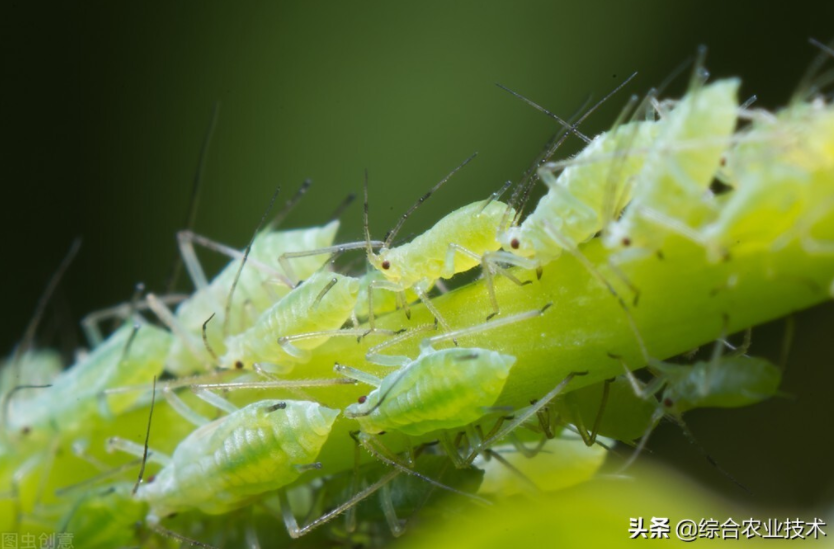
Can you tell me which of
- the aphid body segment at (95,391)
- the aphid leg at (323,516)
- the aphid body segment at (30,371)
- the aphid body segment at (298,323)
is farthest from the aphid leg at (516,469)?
the aphid body segment at (30,371)

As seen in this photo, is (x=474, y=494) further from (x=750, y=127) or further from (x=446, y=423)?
(x=750, y=127)

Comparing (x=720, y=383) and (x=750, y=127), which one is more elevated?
(x=750, y=127)

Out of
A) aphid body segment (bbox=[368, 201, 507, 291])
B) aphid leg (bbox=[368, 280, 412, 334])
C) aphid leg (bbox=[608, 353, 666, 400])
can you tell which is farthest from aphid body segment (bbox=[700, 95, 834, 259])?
aphid leg (bbox=[368, 280, 412, 334])

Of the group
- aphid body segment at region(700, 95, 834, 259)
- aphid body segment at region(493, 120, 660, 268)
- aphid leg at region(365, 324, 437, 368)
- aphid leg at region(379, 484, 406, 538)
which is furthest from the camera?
aphid leg at region(379, 484, 406, 538)

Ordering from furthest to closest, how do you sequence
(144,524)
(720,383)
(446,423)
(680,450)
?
(680,450) → (144,524) → (446,423) → (720,383)

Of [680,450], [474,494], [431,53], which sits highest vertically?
[431,53]

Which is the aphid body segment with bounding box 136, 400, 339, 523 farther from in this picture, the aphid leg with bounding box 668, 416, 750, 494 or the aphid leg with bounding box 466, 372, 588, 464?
the aphid leg with bounding box 668, 416, 750, 494

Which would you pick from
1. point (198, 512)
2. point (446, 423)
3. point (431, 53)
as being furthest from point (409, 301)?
point (431, 53)
